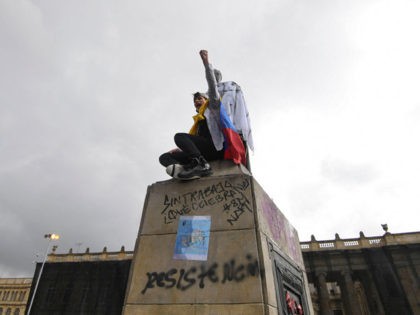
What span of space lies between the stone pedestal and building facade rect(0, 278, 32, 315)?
7930cm

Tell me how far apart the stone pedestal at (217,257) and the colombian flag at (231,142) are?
0.47ft

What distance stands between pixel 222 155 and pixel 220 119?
0.47m

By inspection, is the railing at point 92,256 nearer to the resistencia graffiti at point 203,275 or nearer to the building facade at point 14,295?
the resistencia graffiti at point 203,275

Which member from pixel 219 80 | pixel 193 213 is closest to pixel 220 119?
pixel 219 80

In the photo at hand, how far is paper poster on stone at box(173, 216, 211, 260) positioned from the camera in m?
2.75

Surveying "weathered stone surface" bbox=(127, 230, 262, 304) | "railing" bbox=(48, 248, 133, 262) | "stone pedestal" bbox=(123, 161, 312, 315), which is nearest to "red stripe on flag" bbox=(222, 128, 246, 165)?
"stone pedestal" bbox=(123, 161, 312, 315)

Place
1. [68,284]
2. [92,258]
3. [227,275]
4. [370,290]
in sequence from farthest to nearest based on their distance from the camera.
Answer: [92,258]
[68,284]
[370,290]
[227,275]

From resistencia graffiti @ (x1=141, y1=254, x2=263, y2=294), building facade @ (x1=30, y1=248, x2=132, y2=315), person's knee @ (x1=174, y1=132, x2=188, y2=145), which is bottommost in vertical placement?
resistencia graffiti @ (x1=141, y1=254, x2=263, y2=294)

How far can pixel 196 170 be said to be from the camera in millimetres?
3318

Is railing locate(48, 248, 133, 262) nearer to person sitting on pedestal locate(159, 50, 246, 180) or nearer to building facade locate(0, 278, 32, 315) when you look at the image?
person sitting on pedestal locate(159, 50, 246, 180)

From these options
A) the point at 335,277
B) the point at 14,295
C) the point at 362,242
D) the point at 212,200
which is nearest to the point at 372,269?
the point at 362,242

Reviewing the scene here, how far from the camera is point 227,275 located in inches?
100

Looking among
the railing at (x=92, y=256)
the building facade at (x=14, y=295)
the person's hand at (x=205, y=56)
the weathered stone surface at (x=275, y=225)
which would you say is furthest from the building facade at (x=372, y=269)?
the building facade at (x=14, y=295)

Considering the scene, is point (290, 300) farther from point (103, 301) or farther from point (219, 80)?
point (103, 301)
